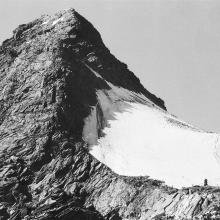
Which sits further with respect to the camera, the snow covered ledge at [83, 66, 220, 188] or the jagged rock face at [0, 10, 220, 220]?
the snow covered ledge at [83, 66, 220, 188]

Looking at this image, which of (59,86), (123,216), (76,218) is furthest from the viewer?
(59,86)

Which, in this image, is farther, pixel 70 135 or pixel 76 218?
pixel 70 135

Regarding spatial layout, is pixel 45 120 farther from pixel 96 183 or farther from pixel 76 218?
pixel 76 218

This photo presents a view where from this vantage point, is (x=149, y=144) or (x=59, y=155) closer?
(x=59, y=155)

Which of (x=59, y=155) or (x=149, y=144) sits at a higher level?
(x=149, y=144)

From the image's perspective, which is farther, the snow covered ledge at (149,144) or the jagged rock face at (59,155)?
the snow covered ledge at (149,144)

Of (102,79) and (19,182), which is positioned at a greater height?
(102,79)

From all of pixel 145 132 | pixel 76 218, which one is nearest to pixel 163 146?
pixel 145 132

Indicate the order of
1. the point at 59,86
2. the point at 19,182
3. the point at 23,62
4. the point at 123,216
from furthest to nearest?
the point at 23,62 < the point at 59,86 < the point at 19,182 < the point at 123,216
